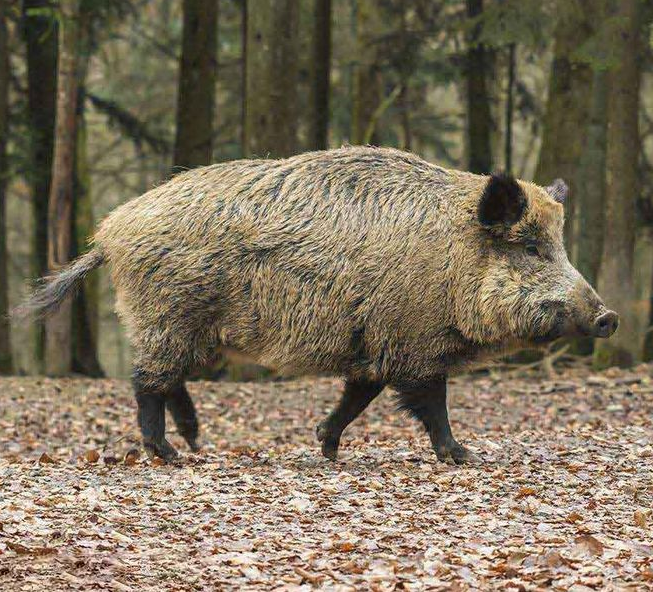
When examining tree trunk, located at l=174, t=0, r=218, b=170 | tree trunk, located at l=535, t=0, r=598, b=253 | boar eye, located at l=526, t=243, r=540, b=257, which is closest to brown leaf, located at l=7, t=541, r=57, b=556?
boar eye, located at l=526, t=243, r=540, b=257

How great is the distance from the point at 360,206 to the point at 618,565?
4.08 metres

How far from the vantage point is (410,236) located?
30.7 ft

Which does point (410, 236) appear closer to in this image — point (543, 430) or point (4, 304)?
point (543, 430)

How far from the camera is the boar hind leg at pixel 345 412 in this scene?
9727 millimetres

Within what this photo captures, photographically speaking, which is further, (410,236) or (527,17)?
(527,17)

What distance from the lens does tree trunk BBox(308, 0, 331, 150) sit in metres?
19.9

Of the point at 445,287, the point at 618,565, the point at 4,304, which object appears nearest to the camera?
the point at 618,565

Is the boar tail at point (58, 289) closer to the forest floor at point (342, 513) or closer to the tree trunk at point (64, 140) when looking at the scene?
the forest floor at point (342, 513)

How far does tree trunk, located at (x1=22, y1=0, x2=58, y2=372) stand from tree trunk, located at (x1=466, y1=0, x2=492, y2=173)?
700cm

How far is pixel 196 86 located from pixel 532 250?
31.3 feet

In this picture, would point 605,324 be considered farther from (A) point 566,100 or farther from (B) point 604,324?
(A) point 566,100

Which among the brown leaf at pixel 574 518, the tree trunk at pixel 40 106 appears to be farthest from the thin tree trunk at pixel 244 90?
the brown leaf at pixel 574 518

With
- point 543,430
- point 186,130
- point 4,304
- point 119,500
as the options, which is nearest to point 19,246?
point 4,304

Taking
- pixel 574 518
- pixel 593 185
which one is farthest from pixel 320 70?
pixel 574 518
